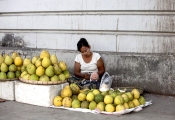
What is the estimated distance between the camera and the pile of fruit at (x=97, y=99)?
5262 millimetres

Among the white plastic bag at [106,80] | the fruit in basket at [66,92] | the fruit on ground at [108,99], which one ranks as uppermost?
the white plastic bag at [106,80]

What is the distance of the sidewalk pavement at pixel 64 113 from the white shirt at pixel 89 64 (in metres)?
1.53

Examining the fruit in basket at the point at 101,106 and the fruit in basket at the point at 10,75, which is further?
the fruit in basket at the point at 10,75

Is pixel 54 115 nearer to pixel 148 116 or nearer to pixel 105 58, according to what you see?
pixel 148 116

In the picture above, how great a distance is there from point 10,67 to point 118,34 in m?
2.41

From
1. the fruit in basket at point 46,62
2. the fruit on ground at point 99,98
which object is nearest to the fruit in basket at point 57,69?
the fruit in basket at point 46,62

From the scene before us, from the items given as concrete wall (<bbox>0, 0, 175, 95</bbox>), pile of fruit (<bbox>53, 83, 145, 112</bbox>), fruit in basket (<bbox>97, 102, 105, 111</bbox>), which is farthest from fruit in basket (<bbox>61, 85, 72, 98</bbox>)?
concrete wall (<bbox>0, 0, 175, 95</bbox>)

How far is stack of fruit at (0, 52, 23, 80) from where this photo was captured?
614 cm

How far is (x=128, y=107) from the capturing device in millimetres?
5348

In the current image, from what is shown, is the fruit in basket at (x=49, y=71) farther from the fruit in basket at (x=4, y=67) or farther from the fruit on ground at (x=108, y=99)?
the fruit on ground at (x=108, y=99)

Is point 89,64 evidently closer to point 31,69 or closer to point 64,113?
point 31,69

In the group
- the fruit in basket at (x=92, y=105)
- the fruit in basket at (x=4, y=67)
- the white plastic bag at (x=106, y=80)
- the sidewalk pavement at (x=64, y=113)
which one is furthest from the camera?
the white plastic bag at (x=106, y=80)

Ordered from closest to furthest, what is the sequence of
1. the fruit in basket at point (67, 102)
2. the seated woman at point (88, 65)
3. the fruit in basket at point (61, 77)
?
the fruit in basket at point (67, 102)
the fruit in basket at point (61, 77)
the seated woman at point (88, 65)

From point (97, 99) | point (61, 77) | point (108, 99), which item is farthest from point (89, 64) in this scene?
point (108, 99)
